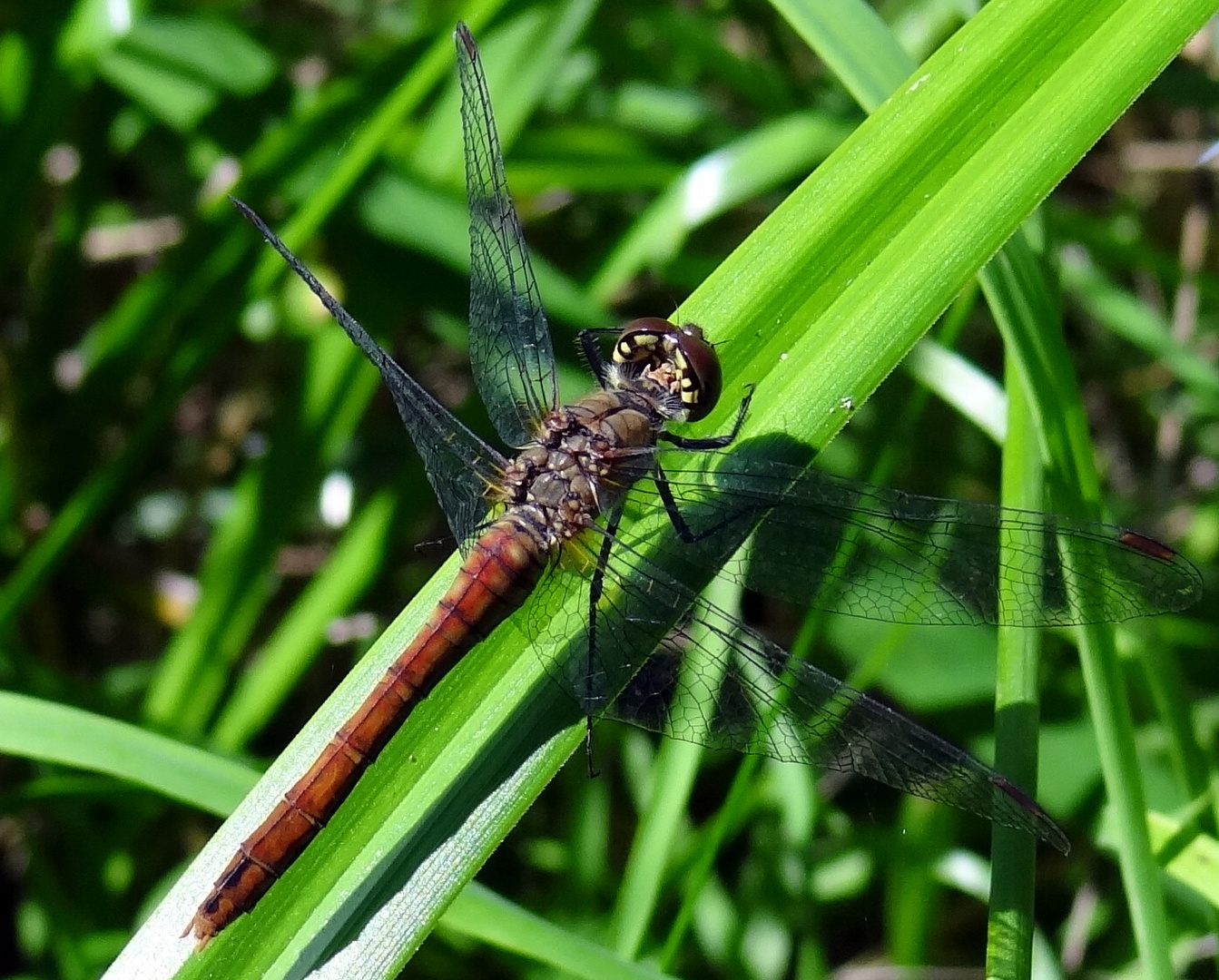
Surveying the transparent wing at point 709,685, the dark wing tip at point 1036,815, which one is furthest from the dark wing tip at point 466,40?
the dark wing tip at point 1036,815

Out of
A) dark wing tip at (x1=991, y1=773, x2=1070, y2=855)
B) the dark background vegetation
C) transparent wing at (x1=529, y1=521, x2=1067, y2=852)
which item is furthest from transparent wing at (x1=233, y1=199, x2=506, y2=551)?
dark wing tip at (x1=991, y1=773, x2=1070, y2=855)

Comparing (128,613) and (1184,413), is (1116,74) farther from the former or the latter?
(128,613)

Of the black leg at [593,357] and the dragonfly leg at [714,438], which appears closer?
the dragonfly leg at [714,438]

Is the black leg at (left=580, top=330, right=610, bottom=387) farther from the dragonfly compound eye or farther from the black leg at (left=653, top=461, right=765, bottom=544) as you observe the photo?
the black leg at (left=653, top=461, right=765, bottom=544)

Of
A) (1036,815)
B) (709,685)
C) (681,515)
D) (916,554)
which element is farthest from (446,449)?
(1036,815)

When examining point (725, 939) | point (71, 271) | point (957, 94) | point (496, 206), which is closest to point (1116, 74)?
point (957, 94)

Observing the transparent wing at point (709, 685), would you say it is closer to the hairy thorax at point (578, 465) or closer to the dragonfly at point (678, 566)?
the dragonfly at point (678, 566)
